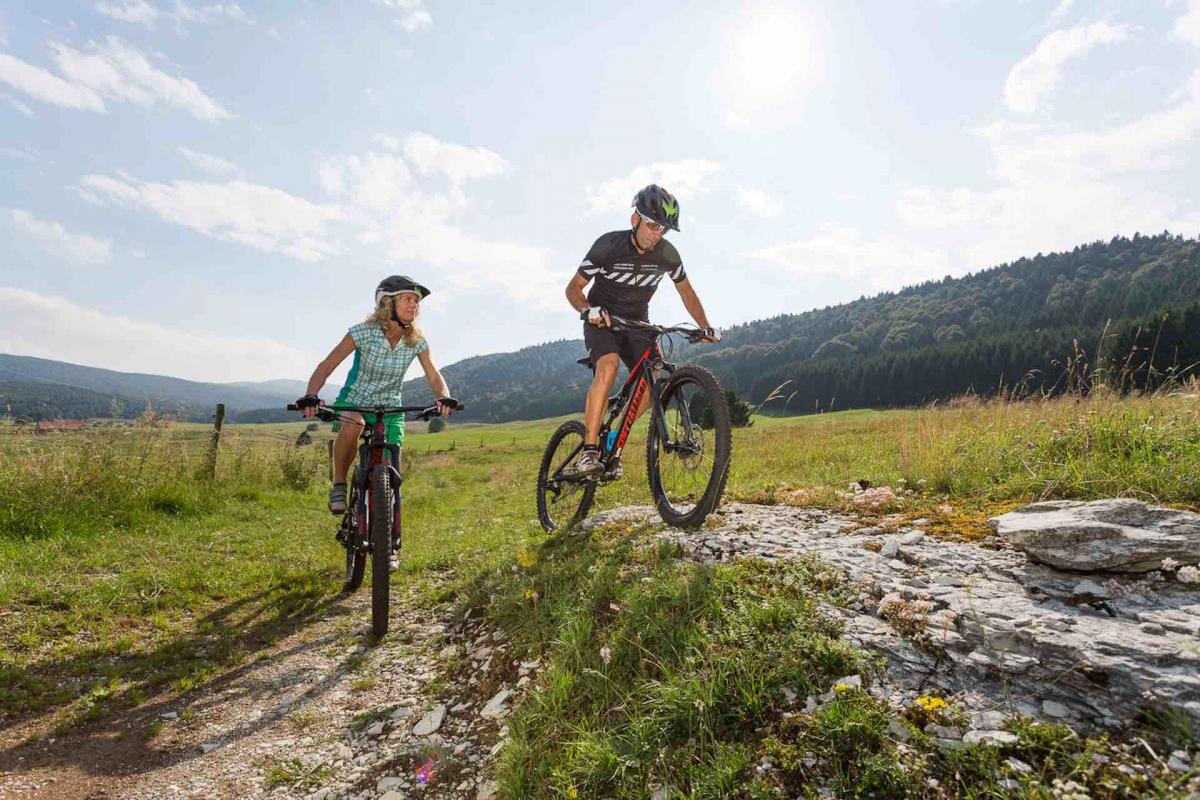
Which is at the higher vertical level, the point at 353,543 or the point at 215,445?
the point at 215,445

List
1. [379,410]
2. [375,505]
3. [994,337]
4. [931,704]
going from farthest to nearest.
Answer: [994,337]
[379,410]
[375,505]
[931,704]

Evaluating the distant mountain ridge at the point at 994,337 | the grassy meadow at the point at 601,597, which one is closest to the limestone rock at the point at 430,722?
the grassy meadow at the point at 601,597

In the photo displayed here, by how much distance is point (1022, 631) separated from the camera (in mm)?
2682

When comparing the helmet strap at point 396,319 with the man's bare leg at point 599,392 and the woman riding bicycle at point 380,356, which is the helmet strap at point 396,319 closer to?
the woman riding bicycle at point 380,356

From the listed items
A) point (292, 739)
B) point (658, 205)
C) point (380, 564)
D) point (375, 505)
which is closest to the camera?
point (292, 739)

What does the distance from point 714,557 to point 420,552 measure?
5586 millimetres

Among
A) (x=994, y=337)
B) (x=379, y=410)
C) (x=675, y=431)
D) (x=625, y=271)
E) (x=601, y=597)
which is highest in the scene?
(x=994, y=337)

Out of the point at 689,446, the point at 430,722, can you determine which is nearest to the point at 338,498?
the point at 430,722

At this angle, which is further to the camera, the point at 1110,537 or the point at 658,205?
the point at 658,205

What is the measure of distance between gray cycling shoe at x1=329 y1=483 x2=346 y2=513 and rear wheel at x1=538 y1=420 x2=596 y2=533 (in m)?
2.59

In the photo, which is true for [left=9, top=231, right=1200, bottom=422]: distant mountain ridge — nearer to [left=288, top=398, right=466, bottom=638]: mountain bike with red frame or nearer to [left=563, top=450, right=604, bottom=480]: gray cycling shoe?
[left=563, top=450, right=604, bottom=480]: gray cycling shoe

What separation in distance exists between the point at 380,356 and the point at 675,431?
12.2 feet

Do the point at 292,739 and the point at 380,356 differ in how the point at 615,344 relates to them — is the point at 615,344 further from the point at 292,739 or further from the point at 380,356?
the point at 292,739

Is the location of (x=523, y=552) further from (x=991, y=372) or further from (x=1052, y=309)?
(x=1052, y=309)
